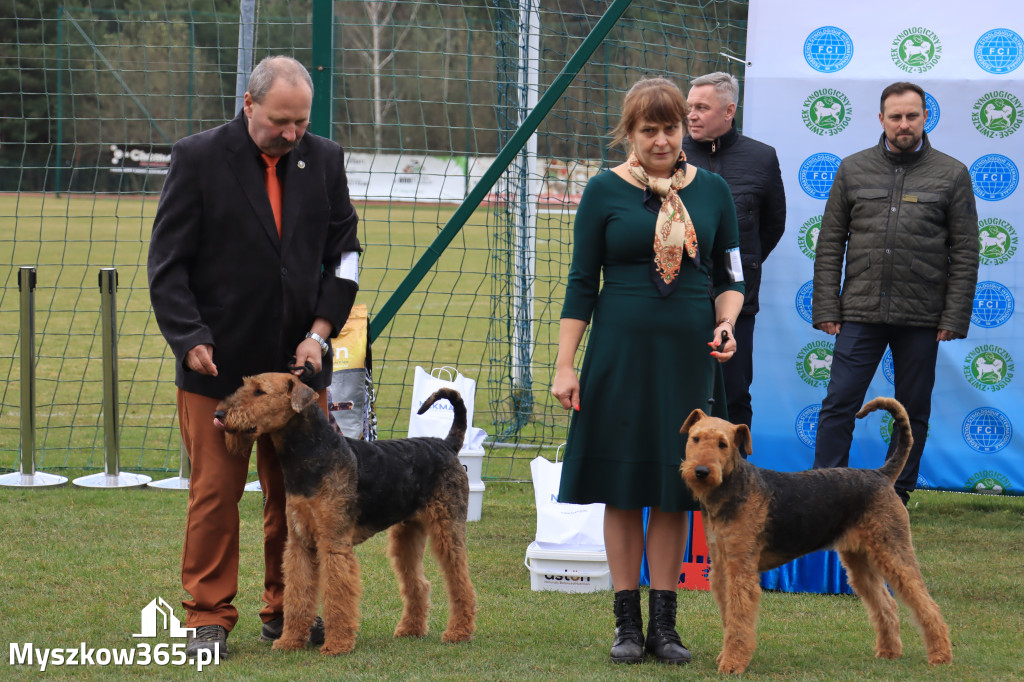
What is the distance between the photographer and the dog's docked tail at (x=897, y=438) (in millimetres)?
3943

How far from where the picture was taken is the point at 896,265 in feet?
16.6

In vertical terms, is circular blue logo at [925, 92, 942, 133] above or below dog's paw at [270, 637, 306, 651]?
above

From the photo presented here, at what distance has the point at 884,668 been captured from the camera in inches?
148

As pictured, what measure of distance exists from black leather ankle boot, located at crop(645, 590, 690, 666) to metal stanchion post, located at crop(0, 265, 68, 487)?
4.28 m

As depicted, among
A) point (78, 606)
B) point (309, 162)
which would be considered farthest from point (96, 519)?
point (309, 162)

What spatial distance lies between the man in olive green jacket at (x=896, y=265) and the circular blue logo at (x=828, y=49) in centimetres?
101

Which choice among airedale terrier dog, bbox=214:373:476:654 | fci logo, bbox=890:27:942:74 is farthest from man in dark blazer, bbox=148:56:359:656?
fci logo, bbox=890:27:942:74

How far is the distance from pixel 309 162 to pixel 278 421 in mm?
901

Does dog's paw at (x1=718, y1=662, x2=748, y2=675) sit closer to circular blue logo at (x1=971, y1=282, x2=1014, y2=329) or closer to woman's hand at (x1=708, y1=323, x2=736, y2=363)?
woman's hand at (x1=708, y1=323, x2=736, y2=363)

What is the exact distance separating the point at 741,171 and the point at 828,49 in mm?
1210

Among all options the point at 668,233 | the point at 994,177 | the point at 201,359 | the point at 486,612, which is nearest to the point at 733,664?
the point at 486,612

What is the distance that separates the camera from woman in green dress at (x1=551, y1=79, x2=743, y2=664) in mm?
3627

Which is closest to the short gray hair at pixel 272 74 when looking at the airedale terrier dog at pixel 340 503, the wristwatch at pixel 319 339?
the wristwatch at pixel 319 339

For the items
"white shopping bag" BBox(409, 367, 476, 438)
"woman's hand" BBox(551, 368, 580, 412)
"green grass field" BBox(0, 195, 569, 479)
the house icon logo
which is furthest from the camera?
"green grass field" BBox(0, 195, 569, 479)
